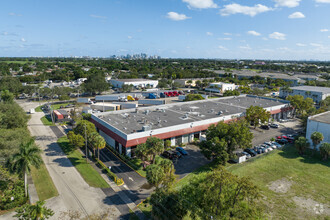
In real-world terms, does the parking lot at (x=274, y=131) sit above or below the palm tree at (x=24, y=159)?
below

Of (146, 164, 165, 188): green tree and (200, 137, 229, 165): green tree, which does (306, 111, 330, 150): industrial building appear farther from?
(146, 164, 165, 188): green tree

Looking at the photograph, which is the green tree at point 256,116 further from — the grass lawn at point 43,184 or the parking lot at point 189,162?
the grass lawn at point 43,184

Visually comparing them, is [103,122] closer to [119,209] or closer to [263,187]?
[119,209]

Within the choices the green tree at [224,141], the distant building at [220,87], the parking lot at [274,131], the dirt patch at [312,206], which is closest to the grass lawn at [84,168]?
the green tree at [224,141]

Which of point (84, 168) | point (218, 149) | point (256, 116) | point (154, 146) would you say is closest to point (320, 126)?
point (256, 116)

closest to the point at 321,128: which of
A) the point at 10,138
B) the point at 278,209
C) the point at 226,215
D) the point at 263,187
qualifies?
the point at 263,187

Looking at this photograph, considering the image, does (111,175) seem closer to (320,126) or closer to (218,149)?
(218,149)
